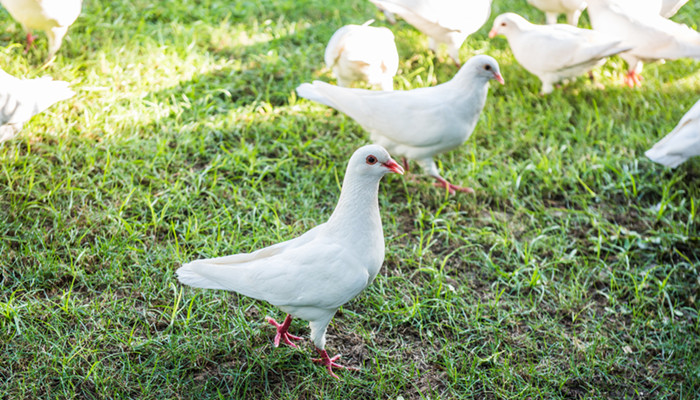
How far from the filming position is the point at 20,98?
3625 mm

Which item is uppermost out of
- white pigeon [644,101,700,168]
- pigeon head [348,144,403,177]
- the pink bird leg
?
the pink bird leg

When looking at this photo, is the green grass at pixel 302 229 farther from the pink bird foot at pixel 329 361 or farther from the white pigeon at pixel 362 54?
the white pigeon at pixel 362 54

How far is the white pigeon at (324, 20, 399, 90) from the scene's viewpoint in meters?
4.43

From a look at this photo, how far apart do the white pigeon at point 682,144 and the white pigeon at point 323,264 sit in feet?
7.09

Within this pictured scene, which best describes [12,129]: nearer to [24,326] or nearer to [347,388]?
[24,326]

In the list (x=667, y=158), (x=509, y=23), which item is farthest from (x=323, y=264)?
(x=509, y=23)

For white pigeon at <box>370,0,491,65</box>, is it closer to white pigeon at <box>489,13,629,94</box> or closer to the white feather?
white pigeon at <box>489,13,629,94</box>

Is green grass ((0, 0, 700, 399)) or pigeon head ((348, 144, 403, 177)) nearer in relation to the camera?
pigeon head ((348, 144, 403, 177))

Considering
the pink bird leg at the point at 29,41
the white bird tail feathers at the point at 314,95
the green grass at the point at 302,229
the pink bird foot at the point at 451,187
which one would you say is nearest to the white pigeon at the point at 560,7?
the green grass at the point at 302,229

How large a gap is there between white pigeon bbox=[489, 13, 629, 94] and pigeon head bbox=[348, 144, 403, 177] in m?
2.83

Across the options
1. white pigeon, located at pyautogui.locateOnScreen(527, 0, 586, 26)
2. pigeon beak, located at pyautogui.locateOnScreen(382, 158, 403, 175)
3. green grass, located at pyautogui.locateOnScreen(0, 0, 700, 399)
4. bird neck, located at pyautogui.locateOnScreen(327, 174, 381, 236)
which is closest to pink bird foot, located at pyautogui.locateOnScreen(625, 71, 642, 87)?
green grass, located at pyautogui.locateOnScreen(0, 0, 700, 399)

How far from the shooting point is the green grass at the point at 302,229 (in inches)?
121

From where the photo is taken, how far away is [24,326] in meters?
3.02

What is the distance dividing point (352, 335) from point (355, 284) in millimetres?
674
